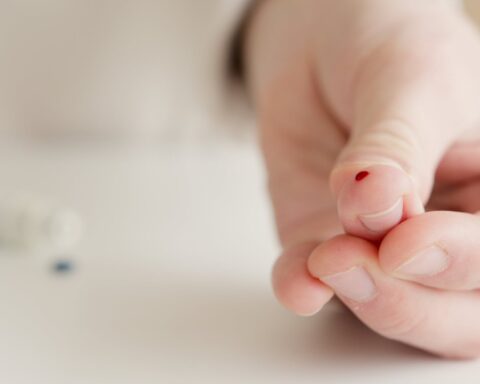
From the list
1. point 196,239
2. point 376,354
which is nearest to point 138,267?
point 196,239

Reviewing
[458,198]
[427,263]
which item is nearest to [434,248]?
[427,263]

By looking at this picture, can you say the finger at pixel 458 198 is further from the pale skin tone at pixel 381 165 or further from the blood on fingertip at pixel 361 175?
the blood on fingertip at pixel 361 175

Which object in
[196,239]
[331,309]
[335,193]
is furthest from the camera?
[196,239]

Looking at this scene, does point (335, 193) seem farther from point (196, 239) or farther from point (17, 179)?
point (17, 179)

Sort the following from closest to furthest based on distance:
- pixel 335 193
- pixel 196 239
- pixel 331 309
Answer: pixel 335 193
pixel 331 309
pixel 196 239

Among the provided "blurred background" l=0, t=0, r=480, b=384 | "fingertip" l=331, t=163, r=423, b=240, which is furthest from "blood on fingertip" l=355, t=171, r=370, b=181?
"blurred background" l=0, t=0, r=480, b=384

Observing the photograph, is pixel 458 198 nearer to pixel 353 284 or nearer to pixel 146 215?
pixel 353 284
